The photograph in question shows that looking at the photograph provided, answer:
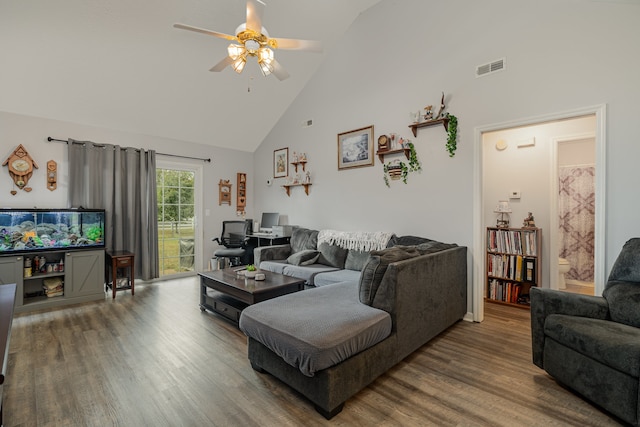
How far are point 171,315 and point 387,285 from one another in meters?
2.62

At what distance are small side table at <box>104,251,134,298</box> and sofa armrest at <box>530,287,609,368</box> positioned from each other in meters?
4.76

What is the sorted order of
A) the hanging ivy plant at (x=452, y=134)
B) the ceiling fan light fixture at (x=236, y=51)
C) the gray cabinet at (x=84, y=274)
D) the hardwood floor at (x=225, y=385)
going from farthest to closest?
the gray cabinet at (x=84, y=274)
the hanging ivy plant at (x=452, y=134)
the ceiling fan light fixture at (x=236, y=51)
the hardwood floor at (x=225, y=385)

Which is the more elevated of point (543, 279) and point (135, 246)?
point (135, 246)

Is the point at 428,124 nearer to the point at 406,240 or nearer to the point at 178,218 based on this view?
the point at 406,240

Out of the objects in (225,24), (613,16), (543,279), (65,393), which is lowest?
(65,393)

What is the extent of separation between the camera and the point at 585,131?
12.3 feet

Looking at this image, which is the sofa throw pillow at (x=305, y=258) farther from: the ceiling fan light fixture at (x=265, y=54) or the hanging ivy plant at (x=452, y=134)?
the ceiling fan light fixture at (x=265, y=54)

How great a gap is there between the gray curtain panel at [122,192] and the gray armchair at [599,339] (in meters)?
5.16

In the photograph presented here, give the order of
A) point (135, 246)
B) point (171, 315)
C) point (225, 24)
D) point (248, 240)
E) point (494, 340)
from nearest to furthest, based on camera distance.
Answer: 1. point (494, 340)
2. point (171, 315)
3. point (225, 24)
4. point (135, 246)
5. point (248, 240)

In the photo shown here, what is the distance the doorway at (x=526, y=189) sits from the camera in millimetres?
2625

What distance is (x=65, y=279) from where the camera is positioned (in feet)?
12.8

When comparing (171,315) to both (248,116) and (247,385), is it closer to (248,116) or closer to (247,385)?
(247,385)

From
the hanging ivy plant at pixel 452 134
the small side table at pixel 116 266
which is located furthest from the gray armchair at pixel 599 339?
the small side table at pixel 116 266

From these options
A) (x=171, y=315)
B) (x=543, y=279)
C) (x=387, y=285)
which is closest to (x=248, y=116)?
(x=171, y=315)
